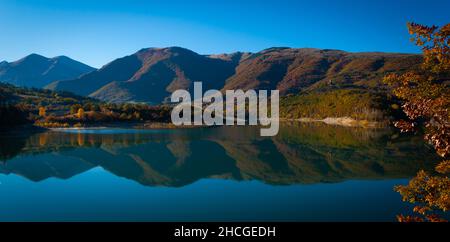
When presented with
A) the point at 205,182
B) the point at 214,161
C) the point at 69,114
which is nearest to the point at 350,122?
the point at 214,161

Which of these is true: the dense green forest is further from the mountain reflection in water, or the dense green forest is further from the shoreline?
the shoreline

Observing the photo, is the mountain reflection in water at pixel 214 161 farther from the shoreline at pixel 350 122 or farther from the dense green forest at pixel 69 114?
the shoreline at pixel 350 122

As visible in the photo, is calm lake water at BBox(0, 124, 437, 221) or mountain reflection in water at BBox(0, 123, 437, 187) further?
mountain reflection in water at BBox(0, 123, 437, 187)

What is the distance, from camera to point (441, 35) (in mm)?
8812

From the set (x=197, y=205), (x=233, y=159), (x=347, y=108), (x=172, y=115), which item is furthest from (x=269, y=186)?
(x=347, y=108)

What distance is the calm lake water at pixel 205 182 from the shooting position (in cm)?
2203

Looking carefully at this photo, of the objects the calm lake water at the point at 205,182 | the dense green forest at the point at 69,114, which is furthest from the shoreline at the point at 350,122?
the dense green forest at the point at 69,114

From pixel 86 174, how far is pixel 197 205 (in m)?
18.5

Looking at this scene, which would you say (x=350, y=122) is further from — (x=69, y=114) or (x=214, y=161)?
(x=69, y=114)

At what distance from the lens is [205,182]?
32.7 metres

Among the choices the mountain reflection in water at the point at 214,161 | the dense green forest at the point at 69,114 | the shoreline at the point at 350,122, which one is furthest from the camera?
the shoreline at the point at 350,122

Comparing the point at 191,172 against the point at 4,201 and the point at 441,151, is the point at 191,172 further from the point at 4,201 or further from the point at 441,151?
the point at 441,151

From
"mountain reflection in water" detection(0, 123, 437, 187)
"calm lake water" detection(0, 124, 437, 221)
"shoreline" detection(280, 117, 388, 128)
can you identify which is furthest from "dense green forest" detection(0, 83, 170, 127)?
"shoreline" detection(280, 117, 388, 128)

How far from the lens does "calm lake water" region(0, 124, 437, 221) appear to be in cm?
2203
